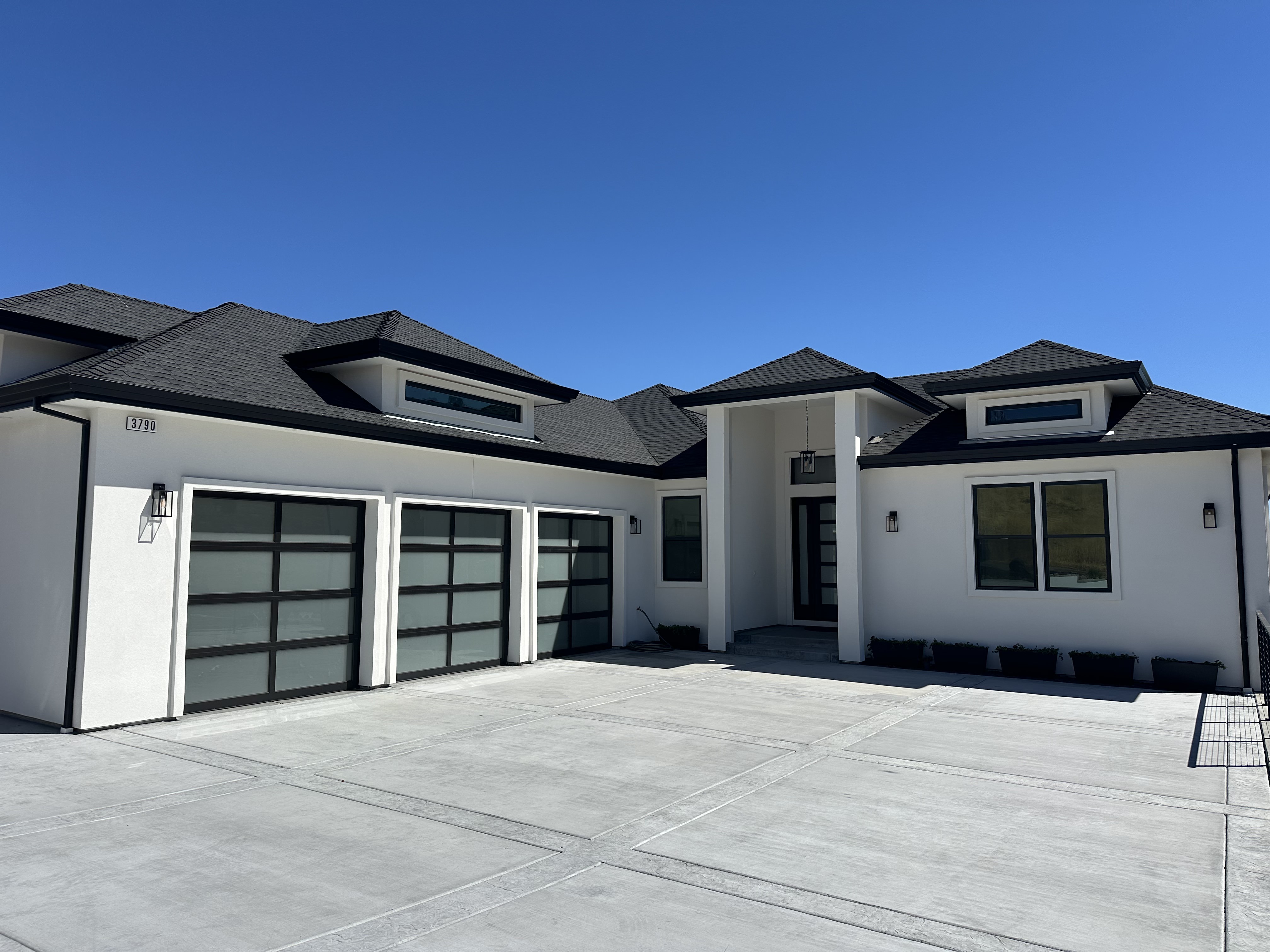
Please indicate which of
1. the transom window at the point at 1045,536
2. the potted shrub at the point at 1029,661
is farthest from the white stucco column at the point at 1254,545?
the potted shrub at the point at 1029,661

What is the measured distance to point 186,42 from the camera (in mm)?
12867

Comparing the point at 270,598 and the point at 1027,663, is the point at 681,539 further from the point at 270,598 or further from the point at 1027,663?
the point at 270,598

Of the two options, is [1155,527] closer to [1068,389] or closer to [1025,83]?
[1068,389]

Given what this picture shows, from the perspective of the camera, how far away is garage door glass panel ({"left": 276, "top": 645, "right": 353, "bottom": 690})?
10031mm

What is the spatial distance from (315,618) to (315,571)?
0.60 meters

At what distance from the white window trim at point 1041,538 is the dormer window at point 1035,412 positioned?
38.6 inches

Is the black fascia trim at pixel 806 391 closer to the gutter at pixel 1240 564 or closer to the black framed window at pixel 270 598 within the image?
the gutter at pixel 1240 564

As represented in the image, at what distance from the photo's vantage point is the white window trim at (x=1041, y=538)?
475 inches

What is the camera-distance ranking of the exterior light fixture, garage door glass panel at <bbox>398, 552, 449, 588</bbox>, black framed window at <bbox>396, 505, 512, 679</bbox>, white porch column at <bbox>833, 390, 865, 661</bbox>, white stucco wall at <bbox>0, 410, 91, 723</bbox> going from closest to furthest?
white stucco wall at <bbox>0, 410, 91, 723</bbox> < the exterior light fixture < garage door glass panel at <bbox>398, 552, 449, 588</bbox> < black framed window at <bbox>396, 505, 512, 679</bbox> < white porch column at <bbox>833, 390, 865, 661</bbox>

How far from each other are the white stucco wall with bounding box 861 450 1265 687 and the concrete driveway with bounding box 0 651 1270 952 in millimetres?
2200

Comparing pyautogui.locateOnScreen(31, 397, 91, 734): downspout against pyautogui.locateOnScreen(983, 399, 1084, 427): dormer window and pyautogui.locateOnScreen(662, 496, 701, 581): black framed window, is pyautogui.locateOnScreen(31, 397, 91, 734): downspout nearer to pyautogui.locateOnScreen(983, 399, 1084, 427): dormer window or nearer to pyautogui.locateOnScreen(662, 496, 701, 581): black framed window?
pyautogui.locateOnScreen(662, 496, 701, 581): black framed window

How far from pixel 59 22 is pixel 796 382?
12.6 meters

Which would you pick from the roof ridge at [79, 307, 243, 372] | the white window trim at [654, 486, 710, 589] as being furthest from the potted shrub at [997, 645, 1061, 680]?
the roof ridge at [79, 307, 243, 372]

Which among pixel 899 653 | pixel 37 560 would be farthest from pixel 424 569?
pixel 899 653
